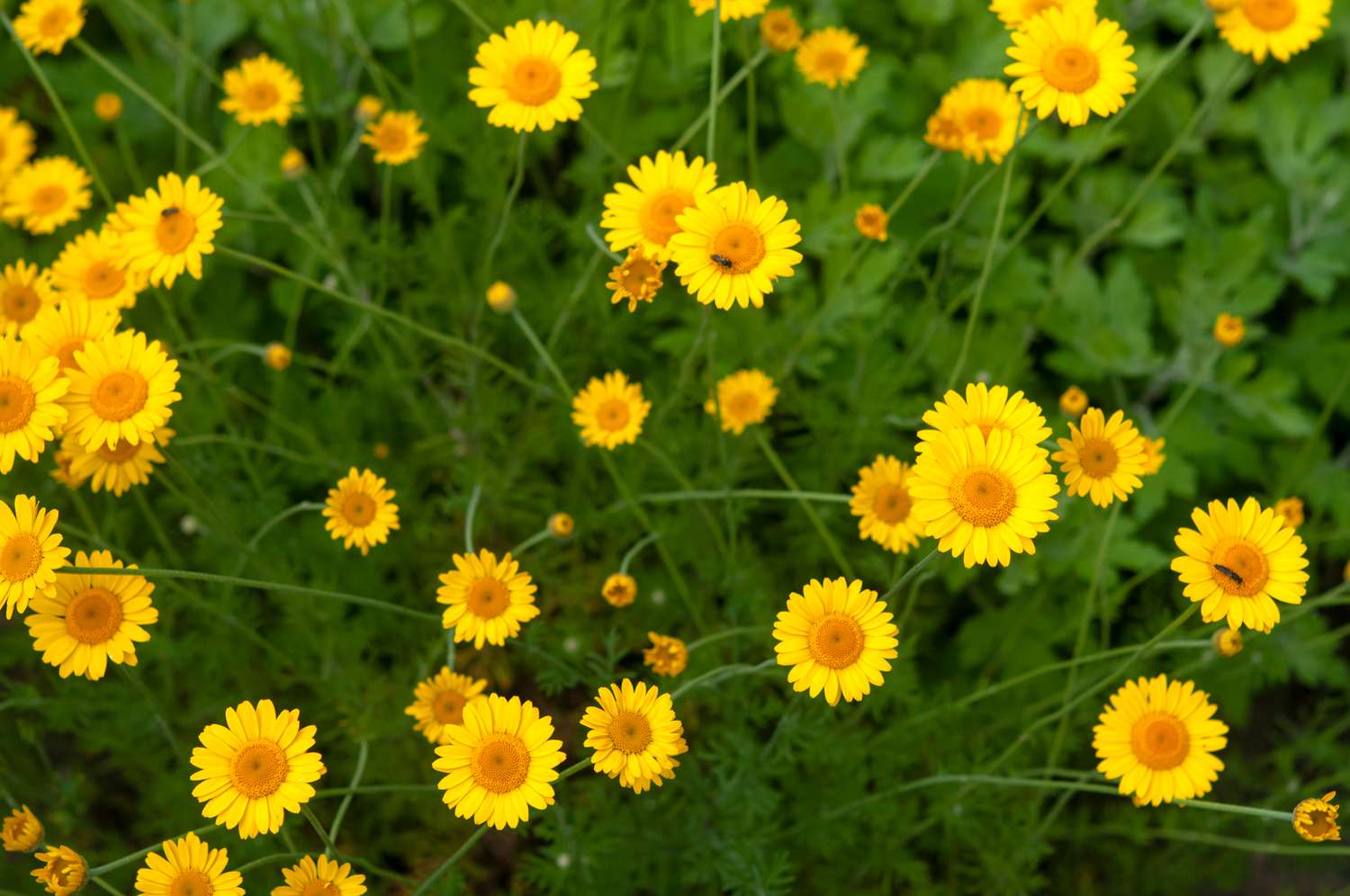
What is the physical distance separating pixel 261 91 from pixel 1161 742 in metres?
2.73

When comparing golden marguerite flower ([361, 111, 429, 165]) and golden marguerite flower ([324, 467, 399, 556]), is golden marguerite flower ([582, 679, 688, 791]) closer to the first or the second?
golden marguerite flower ([324, 467, 399, 556])

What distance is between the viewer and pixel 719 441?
269 cm

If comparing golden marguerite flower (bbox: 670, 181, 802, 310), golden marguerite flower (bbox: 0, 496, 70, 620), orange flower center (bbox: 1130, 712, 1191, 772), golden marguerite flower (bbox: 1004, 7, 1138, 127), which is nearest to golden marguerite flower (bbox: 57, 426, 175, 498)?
golden marguerite flower (bbox: 0, 496, 70, 620)

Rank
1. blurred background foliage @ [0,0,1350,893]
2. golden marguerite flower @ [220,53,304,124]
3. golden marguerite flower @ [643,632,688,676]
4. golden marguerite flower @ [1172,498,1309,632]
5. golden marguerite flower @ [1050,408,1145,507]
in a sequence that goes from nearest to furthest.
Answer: golden marguerite flower @ [1172,498,1309,632] → golden marguerite flower @ [1050,408,1145,507] → golden marguerite flower @ [643,632,688,676] → blurred background foliage @ [0,0,1350,893] → golden marguerite flower @ [220,53,304,124]

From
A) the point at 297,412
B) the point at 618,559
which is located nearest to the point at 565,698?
the point at 618,559

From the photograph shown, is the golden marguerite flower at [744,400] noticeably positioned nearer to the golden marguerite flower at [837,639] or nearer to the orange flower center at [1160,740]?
the golden marguerite flower at [837,639]

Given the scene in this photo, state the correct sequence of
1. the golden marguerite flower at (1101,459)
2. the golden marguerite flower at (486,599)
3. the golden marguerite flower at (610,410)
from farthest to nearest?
the golden marguerite flower at (610,410) < the golden marguerite flower at (486,599) < the golden marguerite flower at (1101,459)

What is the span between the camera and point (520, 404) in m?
3.45

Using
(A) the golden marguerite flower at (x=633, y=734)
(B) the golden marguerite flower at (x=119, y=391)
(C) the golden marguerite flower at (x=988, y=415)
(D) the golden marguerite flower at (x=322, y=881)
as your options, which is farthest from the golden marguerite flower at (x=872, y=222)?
(D) the golden marguerite flower at (x=322, y=881)

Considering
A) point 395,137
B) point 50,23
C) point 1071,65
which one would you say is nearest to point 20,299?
point 50,23

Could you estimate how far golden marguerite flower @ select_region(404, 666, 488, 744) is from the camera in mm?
2291

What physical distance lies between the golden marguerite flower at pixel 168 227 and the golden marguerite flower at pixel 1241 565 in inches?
80.1

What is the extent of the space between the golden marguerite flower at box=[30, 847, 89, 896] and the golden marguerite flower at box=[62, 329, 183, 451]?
2.34ft

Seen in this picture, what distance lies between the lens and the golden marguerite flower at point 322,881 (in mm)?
1946
